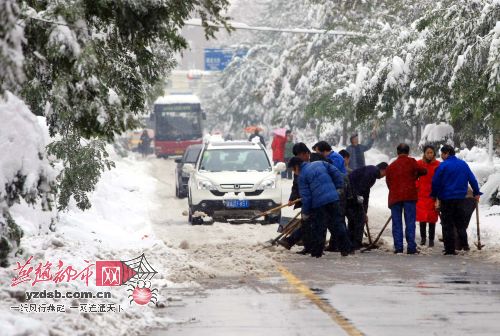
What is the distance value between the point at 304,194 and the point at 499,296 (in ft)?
17.2

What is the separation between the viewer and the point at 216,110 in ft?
301

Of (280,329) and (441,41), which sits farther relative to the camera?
(441,41)

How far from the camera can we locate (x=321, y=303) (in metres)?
10.9

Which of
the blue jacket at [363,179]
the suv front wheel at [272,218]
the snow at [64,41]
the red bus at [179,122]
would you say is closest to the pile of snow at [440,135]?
the suv front wheel at [272,218]

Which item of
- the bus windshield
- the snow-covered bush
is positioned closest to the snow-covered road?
the snow-covered bush

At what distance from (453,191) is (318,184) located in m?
2.17

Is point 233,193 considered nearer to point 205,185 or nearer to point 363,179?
point 205,185

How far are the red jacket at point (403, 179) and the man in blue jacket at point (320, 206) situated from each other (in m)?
1.08

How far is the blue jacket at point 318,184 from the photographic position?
640 inches

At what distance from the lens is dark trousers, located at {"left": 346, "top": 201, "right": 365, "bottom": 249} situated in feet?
57.2

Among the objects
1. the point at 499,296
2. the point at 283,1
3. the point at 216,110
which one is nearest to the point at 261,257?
the point at 499,296

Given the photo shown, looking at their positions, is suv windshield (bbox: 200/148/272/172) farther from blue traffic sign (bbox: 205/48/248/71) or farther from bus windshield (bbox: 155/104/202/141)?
blue traffic sign (bbox: 205/48/248/71)

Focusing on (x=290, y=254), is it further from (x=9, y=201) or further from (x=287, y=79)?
(x=287, y=79)

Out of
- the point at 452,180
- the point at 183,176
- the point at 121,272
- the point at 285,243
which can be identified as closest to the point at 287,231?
the point at 285,243
